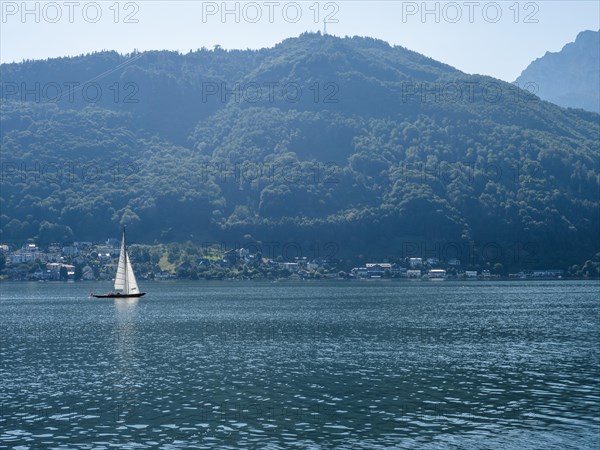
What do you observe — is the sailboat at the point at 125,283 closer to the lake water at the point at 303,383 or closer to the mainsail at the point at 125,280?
the mainsail at the point at 125,280

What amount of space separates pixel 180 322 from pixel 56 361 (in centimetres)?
4567

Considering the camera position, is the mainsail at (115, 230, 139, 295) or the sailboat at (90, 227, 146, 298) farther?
the mainsail at (115, 230, 139, 295)

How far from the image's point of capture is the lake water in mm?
47000

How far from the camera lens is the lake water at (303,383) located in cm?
4700

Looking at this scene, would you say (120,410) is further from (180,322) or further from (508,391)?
(180,322)

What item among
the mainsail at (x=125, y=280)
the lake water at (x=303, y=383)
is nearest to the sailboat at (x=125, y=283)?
the mainsail at (x=125, y=280)

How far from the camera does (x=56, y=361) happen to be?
7881cm

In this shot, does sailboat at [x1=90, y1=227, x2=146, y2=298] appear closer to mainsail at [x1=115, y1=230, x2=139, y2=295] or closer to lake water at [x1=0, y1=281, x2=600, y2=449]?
mainsail at [x1=115, y1=230, x2=139, y2=295]

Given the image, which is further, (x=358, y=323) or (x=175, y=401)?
(x=358, y=323)

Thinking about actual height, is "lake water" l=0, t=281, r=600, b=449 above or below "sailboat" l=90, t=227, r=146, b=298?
below

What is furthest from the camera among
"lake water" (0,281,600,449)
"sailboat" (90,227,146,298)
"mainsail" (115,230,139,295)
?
"mainsail" (115,230,139,295)

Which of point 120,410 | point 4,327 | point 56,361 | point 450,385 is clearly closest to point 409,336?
point 450,385

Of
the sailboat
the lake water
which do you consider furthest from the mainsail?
the lake water

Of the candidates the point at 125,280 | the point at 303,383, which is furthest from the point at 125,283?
the point at 303,383
